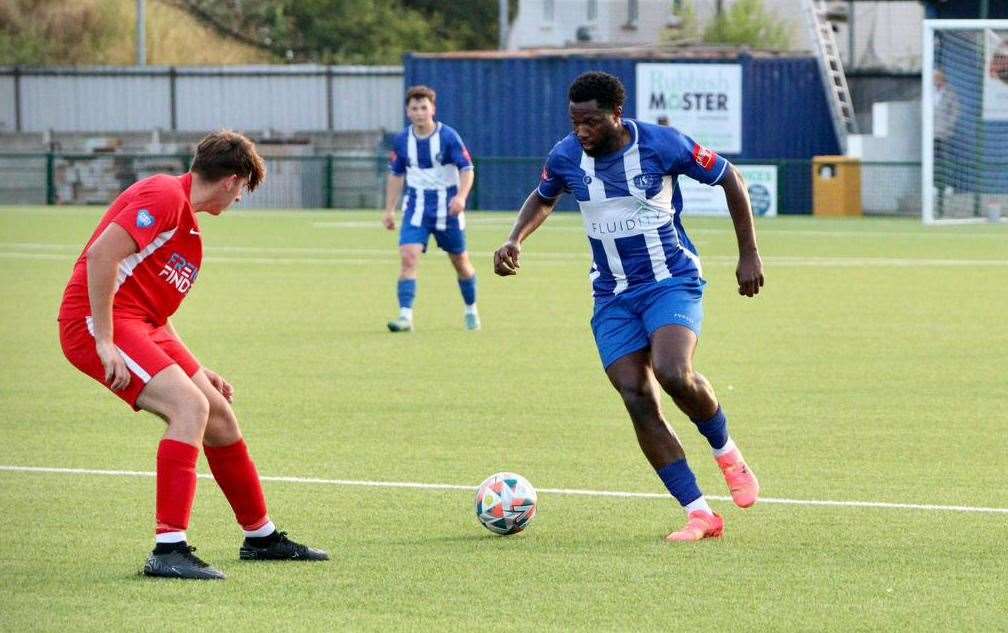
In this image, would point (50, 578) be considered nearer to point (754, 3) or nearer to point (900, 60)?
point (900, 60)

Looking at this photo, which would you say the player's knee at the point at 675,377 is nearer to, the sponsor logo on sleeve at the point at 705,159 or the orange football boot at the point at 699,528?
the orange football boot at the point at 699,528

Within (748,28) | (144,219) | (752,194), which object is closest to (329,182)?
(752,194)

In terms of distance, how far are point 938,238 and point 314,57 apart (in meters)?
44.7

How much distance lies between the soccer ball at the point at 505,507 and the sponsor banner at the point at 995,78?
27332 millimetres

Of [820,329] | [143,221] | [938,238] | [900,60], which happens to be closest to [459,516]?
[143,221]

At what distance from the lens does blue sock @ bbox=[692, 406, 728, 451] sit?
25.3ft

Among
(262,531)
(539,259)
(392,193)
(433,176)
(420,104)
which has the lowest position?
(539,259)

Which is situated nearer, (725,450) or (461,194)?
(725,450)

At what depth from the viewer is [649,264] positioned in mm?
7820

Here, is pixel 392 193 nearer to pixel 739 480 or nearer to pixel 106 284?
pixel 739 480

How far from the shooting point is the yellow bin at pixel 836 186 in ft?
123

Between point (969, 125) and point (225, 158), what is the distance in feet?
94.7

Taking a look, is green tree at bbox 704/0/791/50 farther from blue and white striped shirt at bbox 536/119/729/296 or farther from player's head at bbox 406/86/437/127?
blue and white striped shirt at bbox 536/119/729/296

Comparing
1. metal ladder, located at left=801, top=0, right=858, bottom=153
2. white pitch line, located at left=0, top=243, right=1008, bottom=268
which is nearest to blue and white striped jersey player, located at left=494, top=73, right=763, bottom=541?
white pitch line, located at left=0, top=243, right=1008, bottom=268
